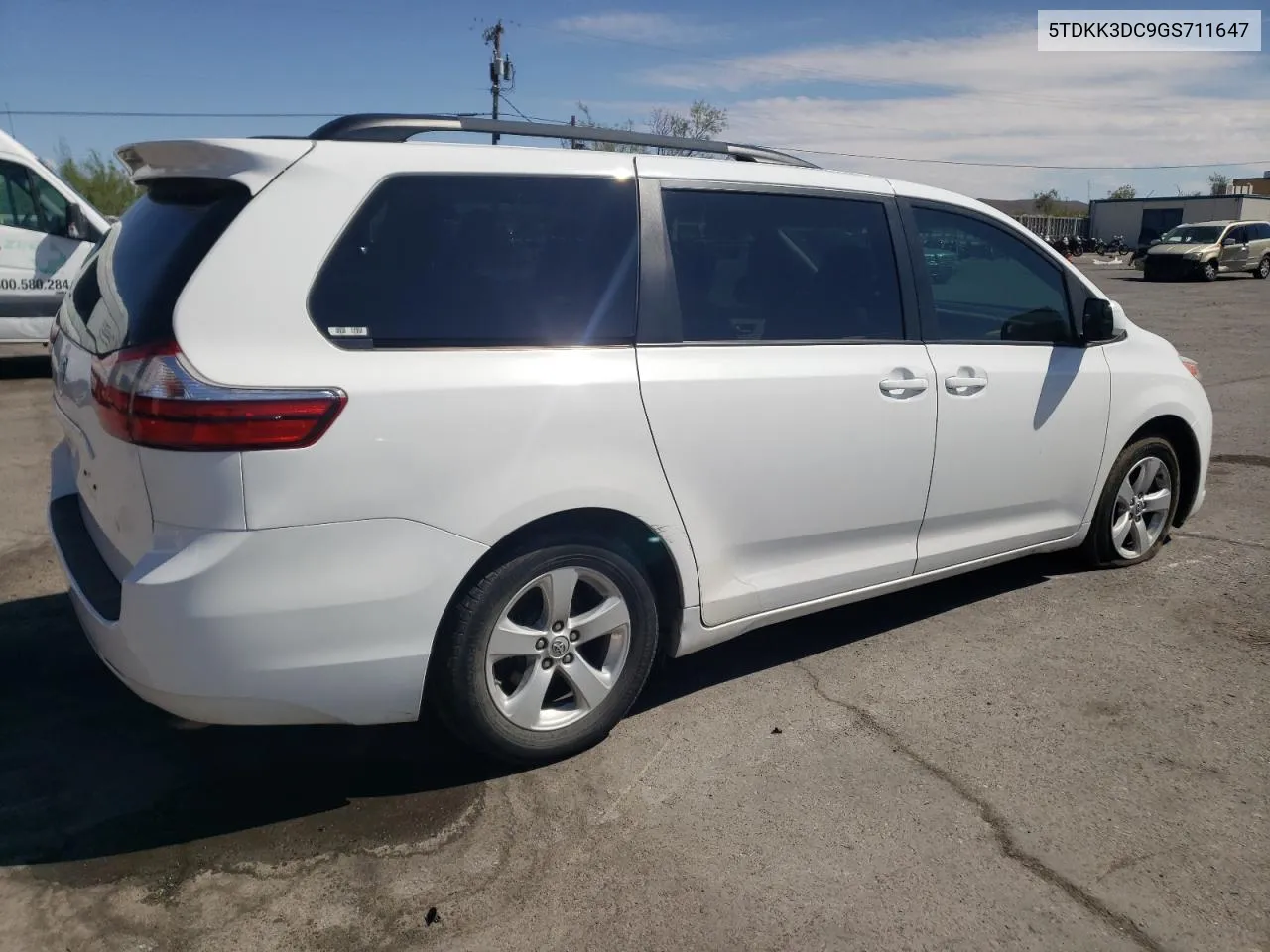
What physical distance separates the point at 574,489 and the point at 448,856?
1069 millimetres

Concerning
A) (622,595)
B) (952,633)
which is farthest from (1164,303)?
(622,595)

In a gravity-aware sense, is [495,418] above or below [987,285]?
below

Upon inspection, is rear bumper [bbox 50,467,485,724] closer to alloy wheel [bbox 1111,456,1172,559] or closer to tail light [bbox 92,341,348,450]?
tail light [bbox 92,341,348,450]

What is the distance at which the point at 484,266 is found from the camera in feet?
10.3

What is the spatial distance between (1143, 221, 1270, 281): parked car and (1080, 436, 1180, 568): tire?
29731 mm

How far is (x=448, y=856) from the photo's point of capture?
9.62 feet

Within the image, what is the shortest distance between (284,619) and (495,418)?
2.53ft

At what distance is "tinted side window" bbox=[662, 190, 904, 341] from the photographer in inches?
141

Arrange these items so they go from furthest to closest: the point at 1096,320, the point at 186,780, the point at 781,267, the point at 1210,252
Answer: the point at 1210,252, the point at 1096,320, the point at 781,267, the point at 186,780

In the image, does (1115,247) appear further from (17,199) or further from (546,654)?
(546,654)

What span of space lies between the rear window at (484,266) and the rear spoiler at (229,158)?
25 centimetres

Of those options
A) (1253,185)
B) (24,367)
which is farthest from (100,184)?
(1253,185)

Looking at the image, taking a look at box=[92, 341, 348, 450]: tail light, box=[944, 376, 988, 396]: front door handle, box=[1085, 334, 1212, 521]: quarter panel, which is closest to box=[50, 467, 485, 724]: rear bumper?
box=[92, 341, 348, 450]: tail light

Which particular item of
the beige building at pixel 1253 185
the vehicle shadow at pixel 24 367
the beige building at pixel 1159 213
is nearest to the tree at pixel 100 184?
the vehicle shadow at pixel 24 367
